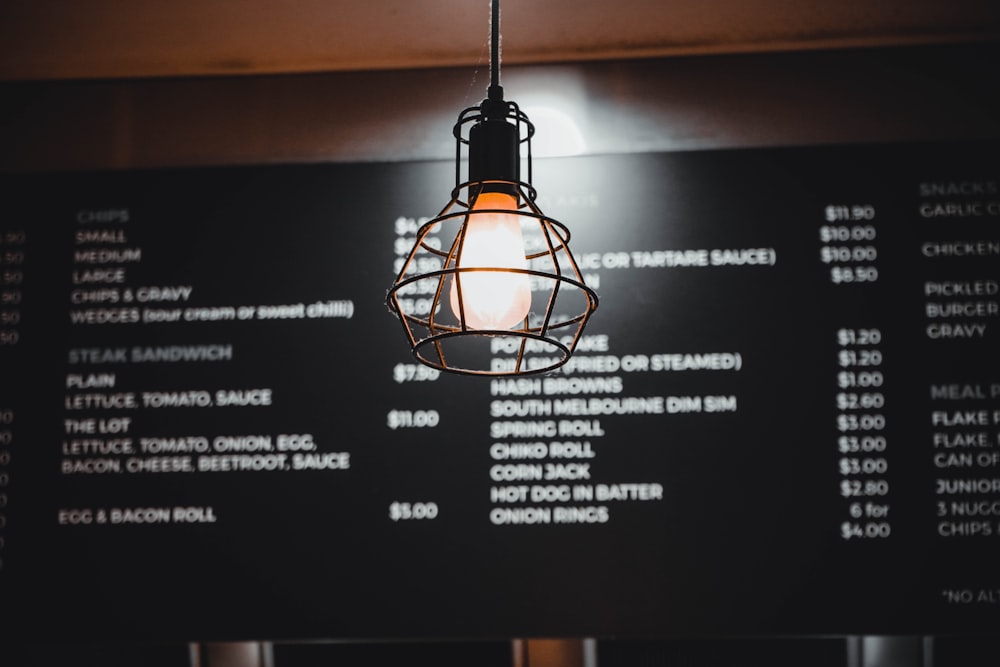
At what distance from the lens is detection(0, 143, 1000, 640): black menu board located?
1.83 m

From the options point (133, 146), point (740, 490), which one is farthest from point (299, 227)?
point (740, 490)

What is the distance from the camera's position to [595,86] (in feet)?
6.86

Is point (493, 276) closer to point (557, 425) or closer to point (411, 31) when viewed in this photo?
point (557, 425)

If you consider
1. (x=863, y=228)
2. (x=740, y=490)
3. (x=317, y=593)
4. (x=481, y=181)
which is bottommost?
(x=317, y=593)

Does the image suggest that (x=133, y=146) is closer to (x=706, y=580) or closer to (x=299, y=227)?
(x=299, y=227)

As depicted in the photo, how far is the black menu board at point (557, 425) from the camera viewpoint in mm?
1827

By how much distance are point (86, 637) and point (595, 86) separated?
179 cm

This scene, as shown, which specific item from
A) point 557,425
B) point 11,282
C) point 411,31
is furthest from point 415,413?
point 11,282

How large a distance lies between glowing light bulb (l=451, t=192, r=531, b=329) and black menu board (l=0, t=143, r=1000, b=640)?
758mm

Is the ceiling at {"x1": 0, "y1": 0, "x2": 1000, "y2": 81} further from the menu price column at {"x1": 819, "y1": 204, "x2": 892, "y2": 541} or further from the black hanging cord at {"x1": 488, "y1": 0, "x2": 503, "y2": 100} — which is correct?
the black hanging cord at {"x1": 488, "y1": 0, "x2": 503, "y2": 100}

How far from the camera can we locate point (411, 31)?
2.02 m

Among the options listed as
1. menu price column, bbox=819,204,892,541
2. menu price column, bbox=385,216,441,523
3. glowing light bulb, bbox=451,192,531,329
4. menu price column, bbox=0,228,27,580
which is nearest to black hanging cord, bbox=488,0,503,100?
glowing light bulb, bbox=451,192,531,329

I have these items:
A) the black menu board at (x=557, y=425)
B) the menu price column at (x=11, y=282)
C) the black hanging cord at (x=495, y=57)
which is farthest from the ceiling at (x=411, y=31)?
the black hanging cord at (x=495, y=57)

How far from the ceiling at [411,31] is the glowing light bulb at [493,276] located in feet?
3.24
